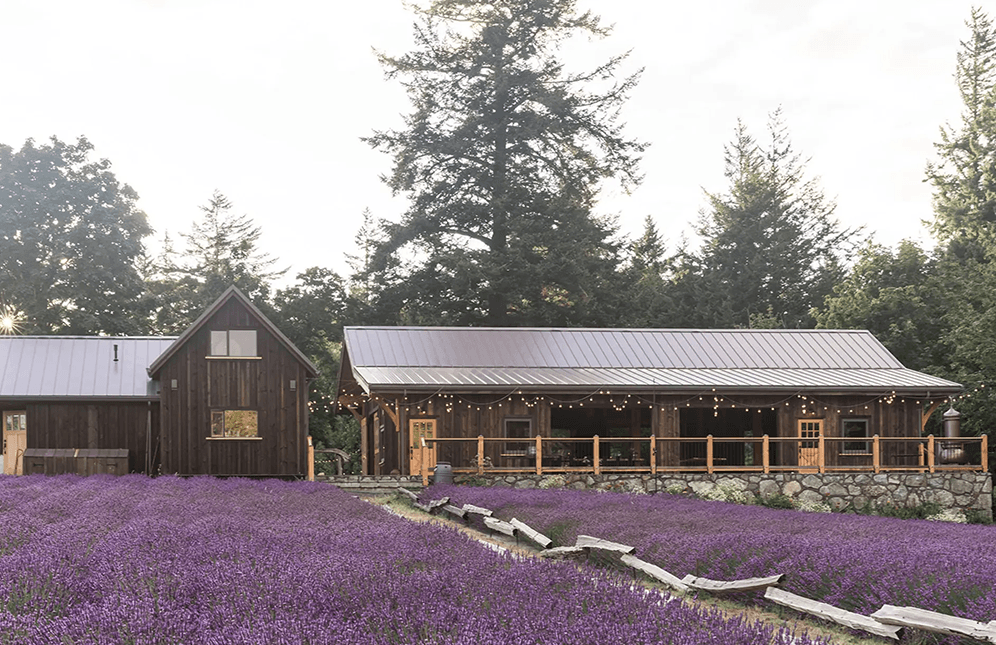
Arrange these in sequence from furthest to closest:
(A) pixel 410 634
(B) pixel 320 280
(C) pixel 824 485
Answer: (B) pixel 320 280 < (C) pixel 824 485 < (A) pixel 410 634

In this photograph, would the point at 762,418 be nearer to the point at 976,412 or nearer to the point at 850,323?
the point at 976,412

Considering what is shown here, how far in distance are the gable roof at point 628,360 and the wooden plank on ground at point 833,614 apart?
55.5 ft

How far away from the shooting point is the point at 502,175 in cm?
4603

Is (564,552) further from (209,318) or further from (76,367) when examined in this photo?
(76,367)

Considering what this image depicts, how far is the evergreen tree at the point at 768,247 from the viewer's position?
50000mm

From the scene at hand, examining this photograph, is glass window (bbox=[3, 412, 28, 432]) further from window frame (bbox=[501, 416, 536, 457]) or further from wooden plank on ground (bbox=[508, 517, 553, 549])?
wooden plank on ground (bbox=[508, 517, 553, 549])

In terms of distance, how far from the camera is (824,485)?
2458 cm

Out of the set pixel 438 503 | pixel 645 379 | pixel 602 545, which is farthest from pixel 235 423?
pixel 602 545

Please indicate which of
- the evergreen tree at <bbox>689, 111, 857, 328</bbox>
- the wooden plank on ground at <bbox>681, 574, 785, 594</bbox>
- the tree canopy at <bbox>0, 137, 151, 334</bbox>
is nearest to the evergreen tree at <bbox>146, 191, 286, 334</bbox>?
the tree canopy at <bbox>0, 137, 151, 334</bbox>

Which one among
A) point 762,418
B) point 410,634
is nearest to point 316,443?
point 762,418

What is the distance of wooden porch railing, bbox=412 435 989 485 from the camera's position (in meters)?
24.5

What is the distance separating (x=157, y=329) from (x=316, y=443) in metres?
12.6

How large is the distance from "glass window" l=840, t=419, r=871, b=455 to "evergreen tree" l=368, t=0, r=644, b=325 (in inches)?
664

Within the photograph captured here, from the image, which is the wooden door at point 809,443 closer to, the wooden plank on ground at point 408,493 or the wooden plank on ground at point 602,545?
the wooden plank on ground at point 408,493
